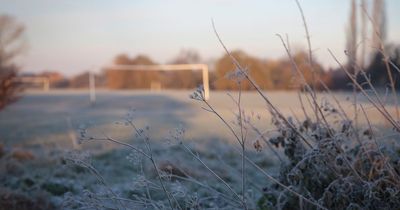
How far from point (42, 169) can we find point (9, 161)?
0.46m

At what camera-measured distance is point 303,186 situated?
3287 mm

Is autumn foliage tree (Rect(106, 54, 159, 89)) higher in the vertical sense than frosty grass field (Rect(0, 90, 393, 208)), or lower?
higher

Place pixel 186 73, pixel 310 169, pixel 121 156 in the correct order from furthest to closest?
pixel 186 73 < pixel 121 156 < pixel 310 169

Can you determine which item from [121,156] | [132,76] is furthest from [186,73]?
[121,156]

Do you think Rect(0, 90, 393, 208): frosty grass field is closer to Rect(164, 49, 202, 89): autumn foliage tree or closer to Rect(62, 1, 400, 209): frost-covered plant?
Rect(62, 1, 400, 209): frost-covered plant

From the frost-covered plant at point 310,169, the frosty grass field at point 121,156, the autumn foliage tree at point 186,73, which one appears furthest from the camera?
the autumn foliage tree at point 186,73

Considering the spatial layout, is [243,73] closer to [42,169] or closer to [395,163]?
[395,163]

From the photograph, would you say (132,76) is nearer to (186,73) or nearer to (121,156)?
(186,73)

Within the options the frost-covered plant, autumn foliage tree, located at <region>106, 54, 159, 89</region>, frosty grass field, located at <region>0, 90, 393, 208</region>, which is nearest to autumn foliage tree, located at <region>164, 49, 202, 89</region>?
autumn foliage tree, located at <region>106, 54, 159, 89</region>

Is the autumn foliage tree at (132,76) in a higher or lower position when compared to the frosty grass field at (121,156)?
higher

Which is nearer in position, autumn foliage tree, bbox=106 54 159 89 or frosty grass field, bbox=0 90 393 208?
frosty grass field, bbox=0 90 393 208

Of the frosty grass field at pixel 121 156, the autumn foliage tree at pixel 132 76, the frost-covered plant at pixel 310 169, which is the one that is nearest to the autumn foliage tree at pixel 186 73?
the autumn foliage tree at pixel 132 76

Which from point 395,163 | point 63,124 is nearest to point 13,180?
point 395,163

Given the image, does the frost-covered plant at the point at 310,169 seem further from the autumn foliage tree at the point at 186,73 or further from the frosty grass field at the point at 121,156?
the autumn foliage tree at the point at 186,73
